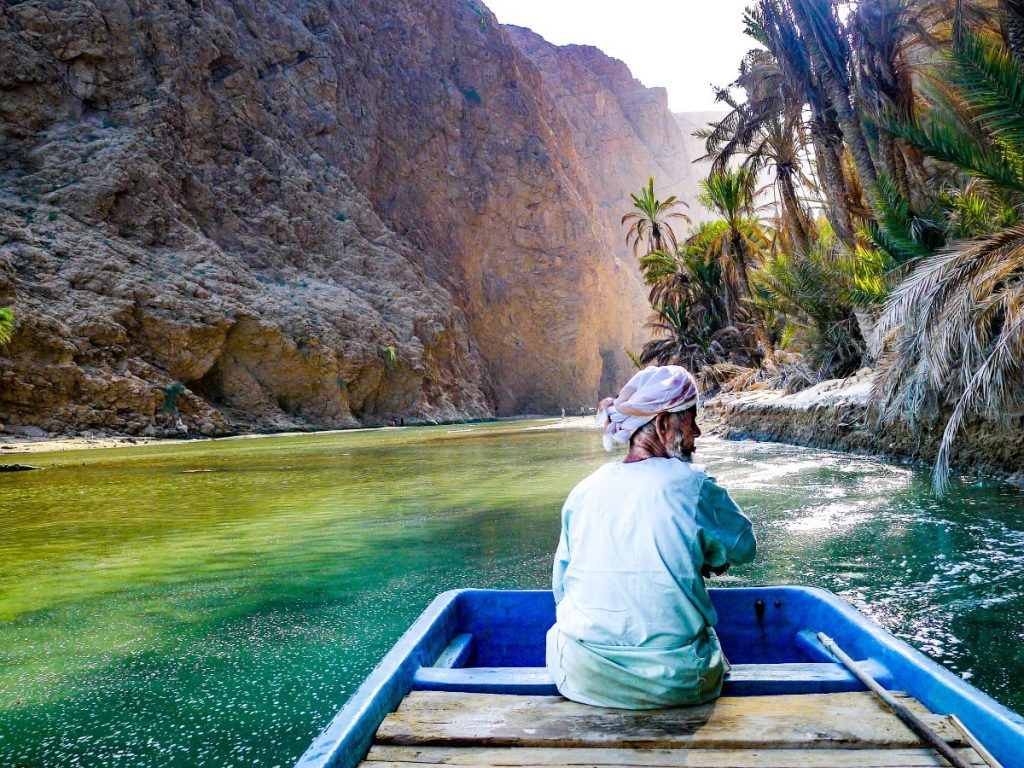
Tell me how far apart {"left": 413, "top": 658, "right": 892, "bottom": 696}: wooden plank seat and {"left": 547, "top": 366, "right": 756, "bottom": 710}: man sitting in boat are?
171 mm

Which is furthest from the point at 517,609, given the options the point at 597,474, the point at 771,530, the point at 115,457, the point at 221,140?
the point at 221,140

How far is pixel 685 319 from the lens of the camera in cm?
3089

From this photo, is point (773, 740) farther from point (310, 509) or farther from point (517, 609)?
point (310, 509)

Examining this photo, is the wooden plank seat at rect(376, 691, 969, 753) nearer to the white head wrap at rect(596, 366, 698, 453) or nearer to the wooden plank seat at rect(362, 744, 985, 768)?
the wooden plank seat at rect(362, 744, 985, 768)

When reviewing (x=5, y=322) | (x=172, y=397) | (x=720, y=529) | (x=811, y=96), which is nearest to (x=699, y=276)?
(x=811, y=96)

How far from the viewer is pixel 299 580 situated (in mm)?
5184

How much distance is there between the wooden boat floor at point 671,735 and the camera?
1.69 m

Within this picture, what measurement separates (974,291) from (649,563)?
6190 mm

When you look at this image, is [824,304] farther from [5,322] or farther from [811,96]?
[5,322]

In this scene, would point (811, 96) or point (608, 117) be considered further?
point (608, 117)

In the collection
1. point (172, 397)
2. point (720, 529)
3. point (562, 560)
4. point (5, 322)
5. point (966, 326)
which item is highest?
point (5, 322)

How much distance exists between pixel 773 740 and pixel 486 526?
5.40 meters

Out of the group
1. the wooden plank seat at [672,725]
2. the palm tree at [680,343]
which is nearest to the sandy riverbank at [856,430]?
the wooden plank seat at [672,725]

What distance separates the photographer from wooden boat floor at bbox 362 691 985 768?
5.55 ft
